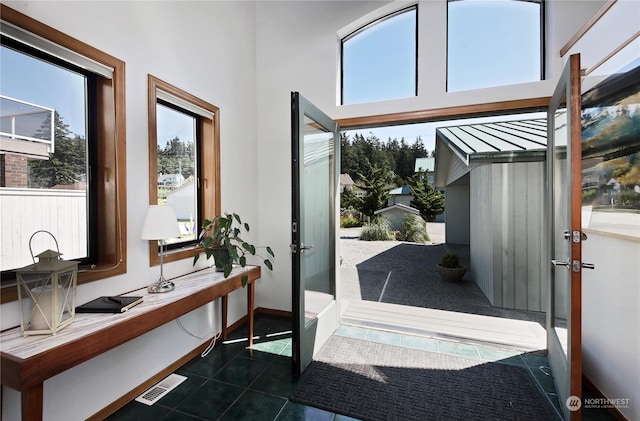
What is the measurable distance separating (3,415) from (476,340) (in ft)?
11.0

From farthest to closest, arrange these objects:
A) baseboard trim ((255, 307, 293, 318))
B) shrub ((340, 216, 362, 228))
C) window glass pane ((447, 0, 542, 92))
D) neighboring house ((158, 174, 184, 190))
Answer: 1. shrub ((340, 216, 362, 228))
2. baseboard trim ((255, 307, 293, 318))
3. window glass pane ((447, 0, 542, 92))
4. neighboring house ((158, 174, 184, 190))

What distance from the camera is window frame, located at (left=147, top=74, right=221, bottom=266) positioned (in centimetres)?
210

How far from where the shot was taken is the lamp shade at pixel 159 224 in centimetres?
187

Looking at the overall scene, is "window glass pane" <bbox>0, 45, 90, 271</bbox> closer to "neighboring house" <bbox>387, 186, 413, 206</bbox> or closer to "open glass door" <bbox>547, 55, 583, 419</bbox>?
"open glass door" <bbox>547, 55, 583, 419</bbox>

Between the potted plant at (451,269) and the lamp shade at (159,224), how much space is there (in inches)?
171

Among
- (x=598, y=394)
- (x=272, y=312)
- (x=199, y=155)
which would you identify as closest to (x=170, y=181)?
(x=199, y=155)

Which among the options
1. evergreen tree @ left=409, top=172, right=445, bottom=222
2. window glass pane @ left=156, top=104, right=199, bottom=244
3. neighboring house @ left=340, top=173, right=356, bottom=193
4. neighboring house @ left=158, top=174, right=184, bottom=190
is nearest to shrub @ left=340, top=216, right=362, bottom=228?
neighboring house @ left=340, top=173, right=356, bottom=193

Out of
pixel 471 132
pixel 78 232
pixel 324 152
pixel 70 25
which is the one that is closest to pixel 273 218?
pixel 324 152

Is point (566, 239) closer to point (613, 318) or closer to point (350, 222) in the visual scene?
point (613, 318)

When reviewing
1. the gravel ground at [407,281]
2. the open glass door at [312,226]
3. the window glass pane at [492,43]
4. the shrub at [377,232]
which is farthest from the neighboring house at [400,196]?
the open glass door at [312,226]

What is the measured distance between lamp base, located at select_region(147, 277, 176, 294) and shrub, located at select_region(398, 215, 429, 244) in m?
7.28

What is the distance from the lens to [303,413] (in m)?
1.82

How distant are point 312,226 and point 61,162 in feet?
5.76

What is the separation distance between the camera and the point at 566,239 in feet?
5.68
